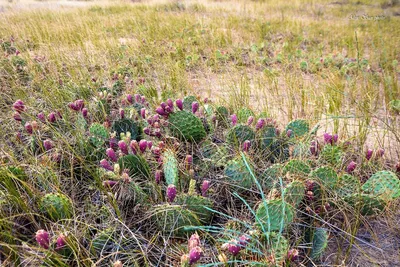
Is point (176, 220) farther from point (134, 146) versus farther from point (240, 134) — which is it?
point (240, 134)

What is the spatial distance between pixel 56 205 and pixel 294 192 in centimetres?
106

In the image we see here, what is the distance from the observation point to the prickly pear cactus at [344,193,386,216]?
1.49 meters

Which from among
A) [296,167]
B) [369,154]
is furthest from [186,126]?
[369,154]

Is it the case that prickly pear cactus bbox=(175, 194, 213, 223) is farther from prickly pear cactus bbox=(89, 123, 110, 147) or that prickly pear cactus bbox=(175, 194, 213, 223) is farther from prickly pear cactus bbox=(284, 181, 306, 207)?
prickly pear cactus bbox=(89, 123, 110, 147)

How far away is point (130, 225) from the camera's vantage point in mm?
1485

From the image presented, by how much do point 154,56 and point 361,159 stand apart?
2748mm

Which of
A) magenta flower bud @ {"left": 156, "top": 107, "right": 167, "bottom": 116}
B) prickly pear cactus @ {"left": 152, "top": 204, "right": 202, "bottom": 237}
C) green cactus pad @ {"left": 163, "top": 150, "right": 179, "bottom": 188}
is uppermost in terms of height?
magenta flower bud @ {"left": 156, "top": 107, "right": 167, "bottom": 116}

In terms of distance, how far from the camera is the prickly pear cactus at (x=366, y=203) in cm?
149

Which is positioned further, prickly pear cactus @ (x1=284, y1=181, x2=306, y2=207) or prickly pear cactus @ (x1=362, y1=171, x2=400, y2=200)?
prickly pear cactus @ (x1=362, y1=171, x2=400, y2=200)

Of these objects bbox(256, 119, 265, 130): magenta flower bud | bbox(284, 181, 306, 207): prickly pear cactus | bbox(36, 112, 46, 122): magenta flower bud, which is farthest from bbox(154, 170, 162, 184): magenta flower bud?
bbox(36, 112, 46, 122): magenta flower bud

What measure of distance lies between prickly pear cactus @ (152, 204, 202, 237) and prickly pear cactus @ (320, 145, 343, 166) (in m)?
0.87

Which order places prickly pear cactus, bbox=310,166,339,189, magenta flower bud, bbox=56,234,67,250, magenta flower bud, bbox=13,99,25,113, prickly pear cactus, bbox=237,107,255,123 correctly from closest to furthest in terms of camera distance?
magenta flower bud, bbox=56,234,67,250
prickly pear cactus, bbox=310,166,339,189
magenta flower bud, bbox=13,99,25,113
prickly pear cactus, bbox=237,107,255,123

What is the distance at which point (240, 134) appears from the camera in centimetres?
199

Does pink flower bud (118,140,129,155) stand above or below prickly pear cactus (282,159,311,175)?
above
